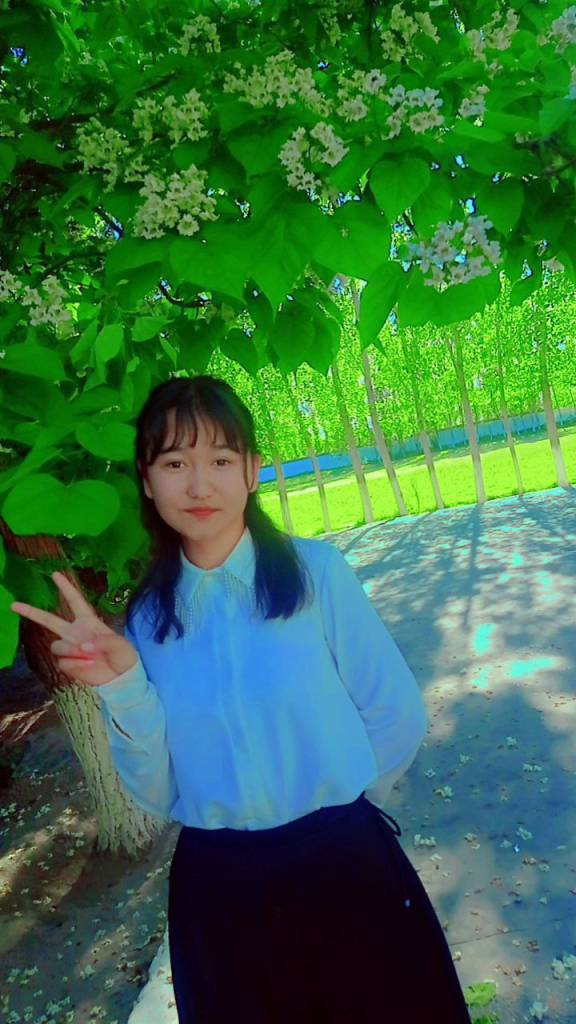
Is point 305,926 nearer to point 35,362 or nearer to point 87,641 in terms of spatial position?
point 87,641

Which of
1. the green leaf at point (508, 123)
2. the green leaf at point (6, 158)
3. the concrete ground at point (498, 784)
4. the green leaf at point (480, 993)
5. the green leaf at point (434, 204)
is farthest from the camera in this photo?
the concrete ground at point (498, 784)

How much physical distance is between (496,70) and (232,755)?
171 cm

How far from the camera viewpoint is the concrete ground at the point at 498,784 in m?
3.00

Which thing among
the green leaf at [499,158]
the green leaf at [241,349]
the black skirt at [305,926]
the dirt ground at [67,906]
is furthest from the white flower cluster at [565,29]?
the dirt ground at [67,906]

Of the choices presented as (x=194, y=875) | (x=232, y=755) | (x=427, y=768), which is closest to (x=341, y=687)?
(x=232, y=755)

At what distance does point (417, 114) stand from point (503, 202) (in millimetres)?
259

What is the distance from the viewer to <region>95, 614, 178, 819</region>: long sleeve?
57.2 inches

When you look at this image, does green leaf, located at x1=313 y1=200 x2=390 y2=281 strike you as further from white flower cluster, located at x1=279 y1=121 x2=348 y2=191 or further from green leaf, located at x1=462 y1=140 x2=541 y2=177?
green leaf, located at x1=462 y1=140 x2=541 y2=177

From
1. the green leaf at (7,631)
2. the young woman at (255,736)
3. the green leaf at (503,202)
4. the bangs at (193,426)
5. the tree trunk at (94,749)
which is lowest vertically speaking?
the tree trunk at (94,749)

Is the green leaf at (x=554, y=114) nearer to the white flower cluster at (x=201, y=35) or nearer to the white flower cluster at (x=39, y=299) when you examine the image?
the white flower cluster at (x=201, y=35)

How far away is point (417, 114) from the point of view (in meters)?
1.54

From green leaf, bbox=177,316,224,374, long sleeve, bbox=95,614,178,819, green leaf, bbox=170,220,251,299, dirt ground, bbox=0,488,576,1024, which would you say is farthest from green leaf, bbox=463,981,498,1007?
green leaf, bbox=170,220,251,299

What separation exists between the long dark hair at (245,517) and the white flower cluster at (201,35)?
3.57 feet

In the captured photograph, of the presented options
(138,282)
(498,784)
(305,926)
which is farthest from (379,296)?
(498,784)
